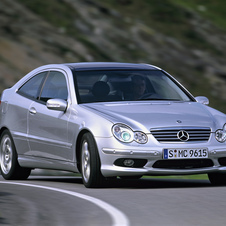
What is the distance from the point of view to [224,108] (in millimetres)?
31438

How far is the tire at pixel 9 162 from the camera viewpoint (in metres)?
12.6

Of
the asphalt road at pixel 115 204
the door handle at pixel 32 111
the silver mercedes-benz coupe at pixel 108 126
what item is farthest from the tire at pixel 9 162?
the asphalt road at pixel 115 204

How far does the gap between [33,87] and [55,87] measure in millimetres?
735

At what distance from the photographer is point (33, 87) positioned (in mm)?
12641

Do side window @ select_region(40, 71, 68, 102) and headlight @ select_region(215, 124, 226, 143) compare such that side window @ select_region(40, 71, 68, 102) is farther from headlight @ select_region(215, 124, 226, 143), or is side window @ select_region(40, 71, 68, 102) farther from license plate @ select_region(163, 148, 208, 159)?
headlight @ select_region(215, 124, 226, 143)

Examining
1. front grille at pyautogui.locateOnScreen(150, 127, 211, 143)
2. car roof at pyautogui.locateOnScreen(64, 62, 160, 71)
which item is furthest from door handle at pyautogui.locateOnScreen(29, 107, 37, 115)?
front grille at pyautogui.locateOnScreen(150, 127, 211, 143)

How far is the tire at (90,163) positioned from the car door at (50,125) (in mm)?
423

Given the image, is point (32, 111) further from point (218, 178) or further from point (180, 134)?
point (218, 178)

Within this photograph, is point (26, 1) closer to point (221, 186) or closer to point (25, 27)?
point (25, 27)

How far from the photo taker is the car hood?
10211 millimetres

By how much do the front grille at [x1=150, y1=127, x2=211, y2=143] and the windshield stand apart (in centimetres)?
127

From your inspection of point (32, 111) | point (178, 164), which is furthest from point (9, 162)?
point (178, 164)

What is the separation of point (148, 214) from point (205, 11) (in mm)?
42064

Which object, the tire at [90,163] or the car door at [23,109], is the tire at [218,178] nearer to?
the tire at [90,163]
